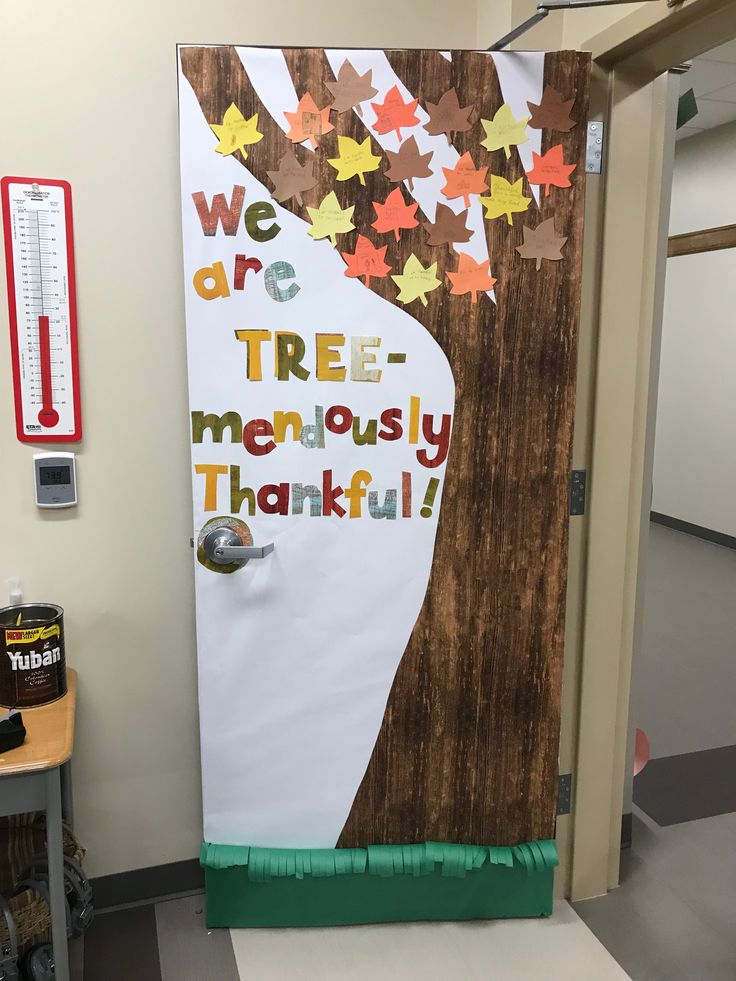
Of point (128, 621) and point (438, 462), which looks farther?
point (128, 621)

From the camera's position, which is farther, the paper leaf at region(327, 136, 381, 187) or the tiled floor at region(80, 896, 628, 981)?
the tiled floor at region(80, 896, 628, 981)

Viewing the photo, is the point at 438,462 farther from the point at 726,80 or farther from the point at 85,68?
the point at 726,80

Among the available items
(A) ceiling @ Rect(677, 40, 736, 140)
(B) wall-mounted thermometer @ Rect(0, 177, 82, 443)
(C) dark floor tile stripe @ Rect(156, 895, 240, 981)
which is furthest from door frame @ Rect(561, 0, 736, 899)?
(A) ceiling @ Rect(677, 40, 736, 140)

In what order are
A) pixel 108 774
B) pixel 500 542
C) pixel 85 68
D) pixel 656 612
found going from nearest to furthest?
pixel 85 68 → pixel 500 542 → pixel 108 774 → pixel 656 612

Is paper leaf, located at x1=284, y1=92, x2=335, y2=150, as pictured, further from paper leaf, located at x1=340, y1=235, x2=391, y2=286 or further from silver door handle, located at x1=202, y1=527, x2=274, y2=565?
silver door handle, located at x1=202, y1=527, x2=274, y2=565

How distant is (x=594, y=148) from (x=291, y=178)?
0.70m

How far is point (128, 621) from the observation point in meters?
1.98

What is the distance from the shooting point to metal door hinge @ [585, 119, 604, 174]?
5.93 ft

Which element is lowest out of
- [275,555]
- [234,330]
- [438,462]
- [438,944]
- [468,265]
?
[438,944]

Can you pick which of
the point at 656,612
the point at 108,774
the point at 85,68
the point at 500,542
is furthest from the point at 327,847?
the point at 656,612

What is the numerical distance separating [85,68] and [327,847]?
1893mm

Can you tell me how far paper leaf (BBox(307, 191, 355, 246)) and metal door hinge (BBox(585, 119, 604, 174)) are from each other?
1.85ft

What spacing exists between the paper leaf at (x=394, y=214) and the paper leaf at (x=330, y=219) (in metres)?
0.06

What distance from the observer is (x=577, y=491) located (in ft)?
6.40
